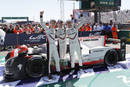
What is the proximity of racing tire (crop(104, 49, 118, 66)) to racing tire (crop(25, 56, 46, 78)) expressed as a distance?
2233 millimetres

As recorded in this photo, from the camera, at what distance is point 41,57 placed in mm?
4379

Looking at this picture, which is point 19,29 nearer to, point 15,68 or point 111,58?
point 15,68

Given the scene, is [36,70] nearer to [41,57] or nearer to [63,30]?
[41,57]

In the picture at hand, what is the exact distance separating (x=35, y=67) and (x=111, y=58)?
2709 millimetres

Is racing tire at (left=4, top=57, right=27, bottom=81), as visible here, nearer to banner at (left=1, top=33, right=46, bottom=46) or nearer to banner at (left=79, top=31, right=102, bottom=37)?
banner at (left=1, top=33, right=46, bottom=46)

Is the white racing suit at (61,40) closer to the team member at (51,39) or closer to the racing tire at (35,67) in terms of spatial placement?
the team member at (51,39)

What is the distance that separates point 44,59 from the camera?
4.40m

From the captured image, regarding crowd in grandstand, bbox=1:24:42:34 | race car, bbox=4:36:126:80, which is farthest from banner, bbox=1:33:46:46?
race car, bbox=4:36:126:80

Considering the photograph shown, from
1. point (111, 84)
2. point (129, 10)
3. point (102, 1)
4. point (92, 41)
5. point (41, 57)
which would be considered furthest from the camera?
point (129, 10)

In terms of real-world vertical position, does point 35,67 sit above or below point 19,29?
below

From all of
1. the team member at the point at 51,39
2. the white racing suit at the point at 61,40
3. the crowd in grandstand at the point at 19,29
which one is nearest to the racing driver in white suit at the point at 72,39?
the white racing suit at the point at 61,40

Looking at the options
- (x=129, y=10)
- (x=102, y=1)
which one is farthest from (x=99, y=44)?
(x=129, y=10)

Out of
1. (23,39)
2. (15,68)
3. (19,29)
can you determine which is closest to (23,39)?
(23,39)

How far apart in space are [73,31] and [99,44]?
1.56 meters
